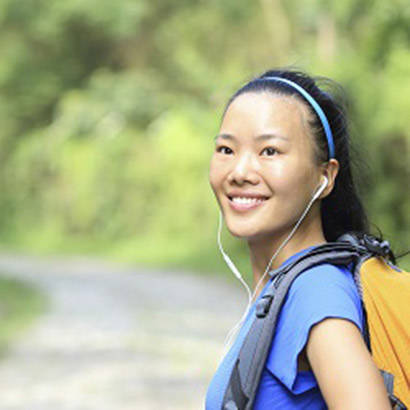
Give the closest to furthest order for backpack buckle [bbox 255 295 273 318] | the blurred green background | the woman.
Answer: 1. the woman
2. backpack buckle [bbox 255 295 273 318]
3. the blurred green background

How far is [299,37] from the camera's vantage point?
24844mm

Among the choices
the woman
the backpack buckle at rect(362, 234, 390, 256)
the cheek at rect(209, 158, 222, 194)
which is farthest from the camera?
the cheek at rect(209, 158, 222, 194)

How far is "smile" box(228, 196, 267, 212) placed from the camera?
1722 mm

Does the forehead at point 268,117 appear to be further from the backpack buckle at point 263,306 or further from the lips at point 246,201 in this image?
the backpack buckle at point 263,306

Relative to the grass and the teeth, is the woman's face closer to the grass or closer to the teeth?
the teeth

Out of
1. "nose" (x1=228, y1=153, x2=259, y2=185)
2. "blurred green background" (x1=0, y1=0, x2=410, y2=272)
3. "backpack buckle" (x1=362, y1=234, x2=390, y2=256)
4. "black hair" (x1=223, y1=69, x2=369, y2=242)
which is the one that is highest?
"blurred green background" (x1=0, y1=0, x2=410, y2=272)

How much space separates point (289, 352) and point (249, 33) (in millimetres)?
27808

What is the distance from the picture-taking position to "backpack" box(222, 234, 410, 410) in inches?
59.8

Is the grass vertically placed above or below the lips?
above

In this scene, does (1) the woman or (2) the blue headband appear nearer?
(1) the woman

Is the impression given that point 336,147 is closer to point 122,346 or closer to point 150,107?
point 122,346

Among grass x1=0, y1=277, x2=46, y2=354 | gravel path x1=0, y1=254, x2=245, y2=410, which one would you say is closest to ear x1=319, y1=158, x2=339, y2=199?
gravel path x1=0, y1=254, x2=245, y2=410

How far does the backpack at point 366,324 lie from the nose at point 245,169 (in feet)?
0.61

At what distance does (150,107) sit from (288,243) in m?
29.0
